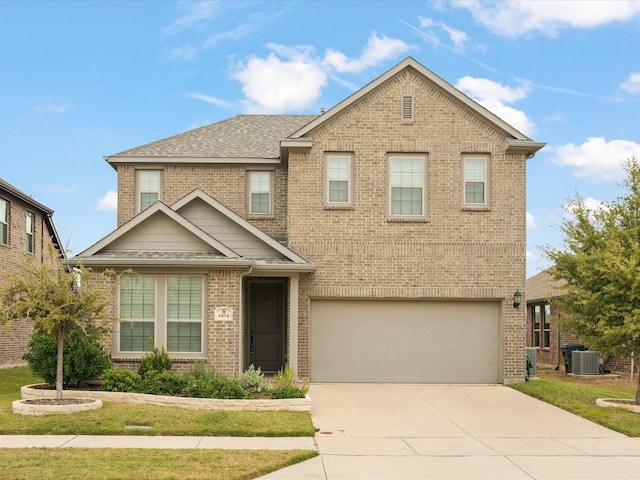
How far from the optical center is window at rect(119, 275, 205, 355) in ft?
56.2

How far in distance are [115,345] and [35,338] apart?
191cm

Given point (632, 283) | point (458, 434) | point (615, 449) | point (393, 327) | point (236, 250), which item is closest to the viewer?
point (615, 449)

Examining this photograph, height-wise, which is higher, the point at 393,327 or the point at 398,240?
the point at 398,240

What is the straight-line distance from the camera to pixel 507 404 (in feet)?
53.4

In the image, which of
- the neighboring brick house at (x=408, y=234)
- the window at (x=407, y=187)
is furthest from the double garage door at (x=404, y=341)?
the window at (x=407, y=187)

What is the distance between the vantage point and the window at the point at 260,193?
21.3m

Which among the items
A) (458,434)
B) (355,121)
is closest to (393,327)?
(355,121)

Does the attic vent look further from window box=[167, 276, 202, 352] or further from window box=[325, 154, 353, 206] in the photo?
window box=[167, 276, 202, 352]

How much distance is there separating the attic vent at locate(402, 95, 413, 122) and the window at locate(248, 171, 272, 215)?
4368 millimetres

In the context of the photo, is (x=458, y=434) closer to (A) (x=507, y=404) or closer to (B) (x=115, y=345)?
(A) (x=507, y=404)

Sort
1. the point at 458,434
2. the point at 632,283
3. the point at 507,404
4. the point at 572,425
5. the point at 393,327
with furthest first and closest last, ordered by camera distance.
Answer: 1. the point at 393,327
2. the point at 507,404
3. the point at 632,283
4. the point at 572,425
5. the point at 458,434

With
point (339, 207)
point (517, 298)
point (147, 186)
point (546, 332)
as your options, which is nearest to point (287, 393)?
point (339, 207)

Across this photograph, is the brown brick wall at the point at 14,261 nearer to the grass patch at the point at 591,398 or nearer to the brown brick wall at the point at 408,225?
the brown brick wall at the point at 408,225

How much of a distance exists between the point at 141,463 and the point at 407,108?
1290cm
